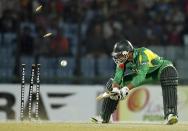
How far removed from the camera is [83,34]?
973 inches

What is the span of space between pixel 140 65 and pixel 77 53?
7581mm

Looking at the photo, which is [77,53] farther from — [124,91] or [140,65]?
[124,91]

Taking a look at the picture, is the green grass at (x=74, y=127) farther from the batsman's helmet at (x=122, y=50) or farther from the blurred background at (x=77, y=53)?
the blurred background at (x=77, y=53)

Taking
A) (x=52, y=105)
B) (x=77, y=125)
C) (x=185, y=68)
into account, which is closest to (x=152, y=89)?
(x=185, y=68)

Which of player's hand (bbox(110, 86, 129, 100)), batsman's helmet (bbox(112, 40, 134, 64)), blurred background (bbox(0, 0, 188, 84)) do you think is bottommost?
player's hand (bbox(110, 86, 129, 100))

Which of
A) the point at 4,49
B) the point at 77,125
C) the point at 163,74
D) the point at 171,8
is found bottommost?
the point at 77,125

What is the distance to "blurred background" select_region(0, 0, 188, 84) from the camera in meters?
23.6

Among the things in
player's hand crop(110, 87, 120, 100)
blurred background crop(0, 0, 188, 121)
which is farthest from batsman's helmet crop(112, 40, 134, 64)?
blurred background crop(0, 0, 188, 121)

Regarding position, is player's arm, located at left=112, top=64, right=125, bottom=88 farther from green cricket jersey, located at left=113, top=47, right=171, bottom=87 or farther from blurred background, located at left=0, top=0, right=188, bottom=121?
blurred background, located at left=0, top=0, right=188, bottom=121

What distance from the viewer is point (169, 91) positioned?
55.4ft

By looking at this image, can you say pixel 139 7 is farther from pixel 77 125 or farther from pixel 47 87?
pixel 77 125

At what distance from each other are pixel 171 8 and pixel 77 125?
11.8 metres

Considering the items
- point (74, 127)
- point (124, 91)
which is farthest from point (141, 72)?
point (74, 127)

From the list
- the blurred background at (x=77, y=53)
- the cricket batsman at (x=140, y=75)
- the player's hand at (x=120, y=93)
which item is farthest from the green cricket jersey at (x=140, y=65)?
the blurred background at (x=77, y=53)
